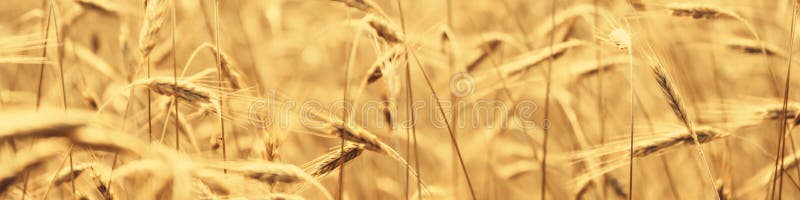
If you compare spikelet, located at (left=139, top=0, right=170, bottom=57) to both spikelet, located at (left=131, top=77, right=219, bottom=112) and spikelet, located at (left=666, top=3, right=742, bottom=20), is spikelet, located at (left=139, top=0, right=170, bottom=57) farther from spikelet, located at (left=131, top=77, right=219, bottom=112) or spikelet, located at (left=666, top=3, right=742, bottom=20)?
spikelet, located at (left=666, top=3, right=742, bottom=20)

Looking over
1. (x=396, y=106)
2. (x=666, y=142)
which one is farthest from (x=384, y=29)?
(x=666, y=142)

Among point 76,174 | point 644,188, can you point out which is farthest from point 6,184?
point 644,188

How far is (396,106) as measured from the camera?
3.47 feet

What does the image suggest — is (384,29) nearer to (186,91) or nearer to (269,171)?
(186,91)

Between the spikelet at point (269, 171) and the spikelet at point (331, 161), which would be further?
the spikelet at point (331, 161)

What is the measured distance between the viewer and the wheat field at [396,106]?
945 mm

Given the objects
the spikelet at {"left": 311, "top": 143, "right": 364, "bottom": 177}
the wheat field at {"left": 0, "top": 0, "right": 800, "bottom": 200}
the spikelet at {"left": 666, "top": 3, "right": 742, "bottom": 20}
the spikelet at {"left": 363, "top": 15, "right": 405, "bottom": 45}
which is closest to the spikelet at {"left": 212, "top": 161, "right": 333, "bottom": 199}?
the wheat field at {"left": 0, "top": 0, "right": 800, "bottom": 200}

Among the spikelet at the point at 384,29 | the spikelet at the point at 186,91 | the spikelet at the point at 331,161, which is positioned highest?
the spikelet at the point at 384,29

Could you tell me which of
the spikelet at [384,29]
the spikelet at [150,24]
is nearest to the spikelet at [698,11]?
the spikelet at [384,29]

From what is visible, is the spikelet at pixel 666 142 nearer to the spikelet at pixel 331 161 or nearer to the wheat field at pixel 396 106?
the wheat field at pixel 396 106

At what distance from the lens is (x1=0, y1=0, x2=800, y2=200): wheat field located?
945 millimetres

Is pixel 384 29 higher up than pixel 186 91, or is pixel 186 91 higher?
pixel 384 29

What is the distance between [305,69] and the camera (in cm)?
245

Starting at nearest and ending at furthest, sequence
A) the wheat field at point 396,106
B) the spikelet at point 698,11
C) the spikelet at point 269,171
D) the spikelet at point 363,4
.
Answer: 1. the spikelet at point 269,171
2. the wheat field at point 396,106
3. the spikelet at point 363,4
4. the spikelet at point 698,11
